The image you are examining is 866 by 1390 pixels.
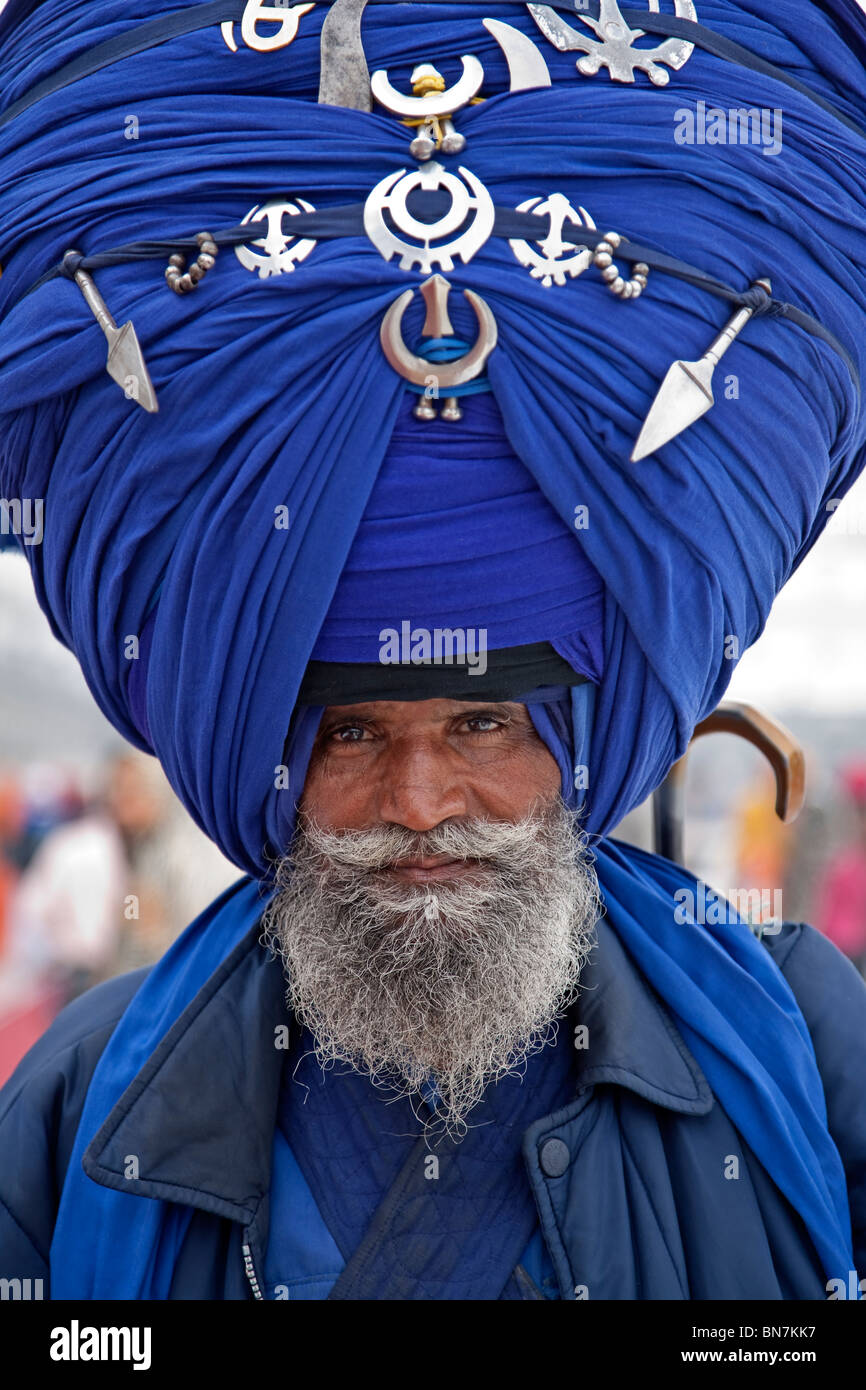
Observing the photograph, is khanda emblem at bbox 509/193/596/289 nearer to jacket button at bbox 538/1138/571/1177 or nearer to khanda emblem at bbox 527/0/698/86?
khanda emblem at bbox 527/0/698/86

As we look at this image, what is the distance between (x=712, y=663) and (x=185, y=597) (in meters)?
0.67

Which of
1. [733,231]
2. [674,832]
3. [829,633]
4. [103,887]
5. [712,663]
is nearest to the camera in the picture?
[733,231]

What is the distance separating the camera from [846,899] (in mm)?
5082

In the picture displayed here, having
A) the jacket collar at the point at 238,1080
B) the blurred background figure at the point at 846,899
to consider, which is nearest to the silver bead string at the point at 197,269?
the jacket collar at the point at 238,1080

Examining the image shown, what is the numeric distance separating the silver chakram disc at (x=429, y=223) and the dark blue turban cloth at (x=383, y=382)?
0.02 metres

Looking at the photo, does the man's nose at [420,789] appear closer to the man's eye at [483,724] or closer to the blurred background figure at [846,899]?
the man's eye at [483,724]

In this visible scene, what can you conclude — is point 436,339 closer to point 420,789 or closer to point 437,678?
point 437,678

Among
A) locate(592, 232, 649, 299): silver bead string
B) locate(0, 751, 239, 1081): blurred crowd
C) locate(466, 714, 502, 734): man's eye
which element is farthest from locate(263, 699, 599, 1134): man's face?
locate(0, 751, 239, 1081): blurred crowd

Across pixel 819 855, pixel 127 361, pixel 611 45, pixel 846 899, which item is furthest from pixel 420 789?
pixel 819 855

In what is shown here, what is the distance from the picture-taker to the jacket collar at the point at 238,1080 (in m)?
1.67

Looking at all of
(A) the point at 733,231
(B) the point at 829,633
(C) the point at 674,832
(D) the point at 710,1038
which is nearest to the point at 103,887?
(B) the point at 829,633

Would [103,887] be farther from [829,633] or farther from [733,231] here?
[733,231]

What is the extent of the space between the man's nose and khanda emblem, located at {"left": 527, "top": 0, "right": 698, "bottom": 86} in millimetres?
828

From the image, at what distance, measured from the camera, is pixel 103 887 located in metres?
Answer: 5.25
